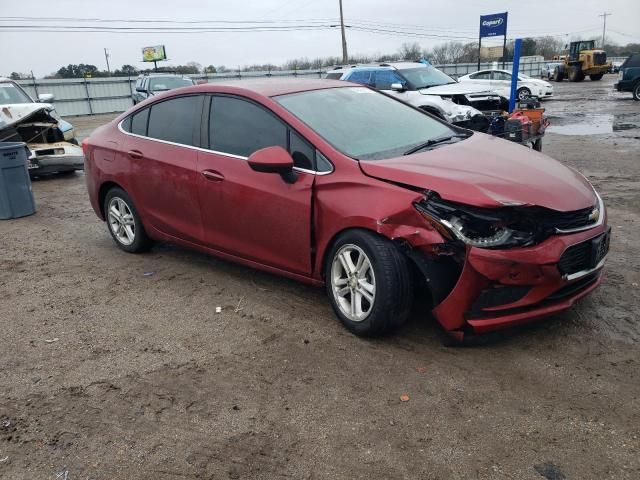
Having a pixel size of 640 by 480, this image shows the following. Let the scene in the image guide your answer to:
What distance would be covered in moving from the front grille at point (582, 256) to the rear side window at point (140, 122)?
12.5 feet

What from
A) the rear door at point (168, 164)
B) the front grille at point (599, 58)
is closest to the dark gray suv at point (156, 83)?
the rear door at point (168, 164)

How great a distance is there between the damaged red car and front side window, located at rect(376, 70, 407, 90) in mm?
8654

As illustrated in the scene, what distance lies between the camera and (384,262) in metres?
3.42

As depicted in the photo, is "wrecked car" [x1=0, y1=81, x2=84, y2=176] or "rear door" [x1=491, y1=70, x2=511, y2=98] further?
"rear door" [x1=491, y1=70, x2=511, y2=98]

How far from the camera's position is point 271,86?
4.59 m

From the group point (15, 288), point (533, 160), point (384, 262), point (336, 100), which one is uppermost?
point (336, 100)

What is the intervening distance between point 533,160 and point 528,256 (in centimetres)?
108

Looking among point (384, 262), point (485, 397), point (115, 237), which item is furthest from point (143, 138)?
point (485, 397)

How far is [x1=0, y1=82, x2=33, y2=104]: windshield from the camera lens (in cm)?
1064

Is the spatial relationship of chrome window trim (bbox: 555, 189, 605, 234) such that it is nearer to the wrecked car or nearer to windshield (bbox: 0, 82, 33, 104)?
the wrecked car

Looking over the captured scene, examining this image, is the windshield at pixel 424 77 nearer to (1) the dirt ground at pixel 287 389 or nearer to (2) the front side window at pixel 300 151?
(1) the dirt ground at pixel 287 389

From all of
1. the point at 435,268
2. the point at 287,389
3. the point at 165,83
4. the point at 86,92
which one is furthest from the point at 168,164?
the point at 86,92

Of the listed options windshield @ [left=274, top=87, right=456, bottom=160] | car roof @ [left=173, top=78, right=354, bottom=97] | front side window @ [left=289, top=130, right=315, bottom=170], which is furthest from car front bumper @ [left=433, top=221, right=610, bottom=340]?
car roof @ [left=173, top=78, right=354, bottom=97]

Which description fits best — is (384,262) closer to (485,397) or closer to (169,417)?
(485,397)
